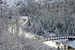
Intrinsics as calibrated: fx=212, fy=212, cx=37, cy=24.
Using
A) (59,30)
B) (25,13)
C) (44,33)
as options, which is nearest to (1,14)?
(25,13)

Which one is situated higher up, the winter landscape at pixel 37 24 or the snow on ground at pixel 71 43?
the winter landscape at pixel 37 24

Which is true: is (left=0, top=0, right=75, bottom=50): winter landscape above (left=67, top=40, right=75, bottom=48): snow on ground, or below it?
above

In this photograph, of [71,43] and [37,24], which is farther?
[37,24]

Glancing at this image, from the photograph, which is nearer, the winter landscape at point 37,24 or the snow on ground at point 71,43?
the winter landscape at point 37,24

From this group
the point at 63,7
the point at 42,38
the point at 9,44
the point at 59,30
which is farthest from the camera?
the point at 63,7

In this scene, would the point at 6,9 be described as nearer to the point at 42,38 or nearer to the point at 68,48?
the point at 42,38

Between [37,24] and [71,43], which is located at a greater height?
[37,24]

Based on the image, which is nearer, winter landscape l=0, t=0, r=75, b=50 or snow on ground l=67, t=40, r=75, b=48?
winter landscape l=0, t=0, r=75, b=50

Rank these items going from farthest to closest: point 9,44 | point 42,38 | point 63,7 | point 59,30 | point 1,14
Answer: point 63,7 < point 59,30 < point 1,14 < point 42,38 < point 9,44
